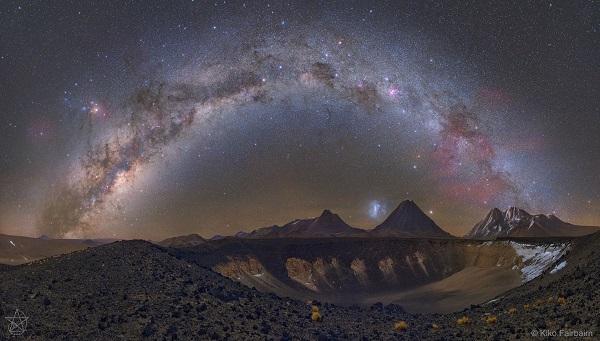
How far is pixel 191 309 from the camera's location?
76.8 ft

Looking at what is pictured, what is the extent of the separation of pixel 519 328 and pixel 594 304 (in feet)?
12.5

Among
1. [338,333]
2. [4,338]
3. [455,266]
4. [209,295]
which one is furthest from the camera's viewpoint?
[455,266]

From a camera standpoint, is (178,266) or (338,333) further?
(178,266)

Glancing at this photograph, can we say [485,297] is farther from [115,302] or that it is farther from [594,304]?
[115,302]

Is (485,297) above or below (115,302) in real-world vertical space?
below

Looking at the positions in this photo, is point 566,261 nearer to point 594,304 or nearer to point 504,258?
point 594,304

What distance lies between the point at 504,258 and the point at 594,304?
59525mm

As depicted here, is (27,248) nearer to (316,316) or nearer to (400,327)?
(316,316)

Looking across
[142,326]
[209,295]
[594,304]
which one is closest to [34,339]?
[142,326]

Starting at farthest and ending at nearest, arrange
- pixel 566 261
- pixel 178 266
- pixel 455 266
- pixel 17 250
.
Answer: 1. pixel 17 250
2. pixel 455 266
3. pixel 566 261
4. pixel 178 266

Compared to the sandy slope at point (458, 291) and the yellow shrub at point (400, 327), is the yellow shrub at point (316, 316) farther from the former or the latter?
the sandy slope at point (458, 291)

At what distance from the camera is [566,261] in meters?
44.7
